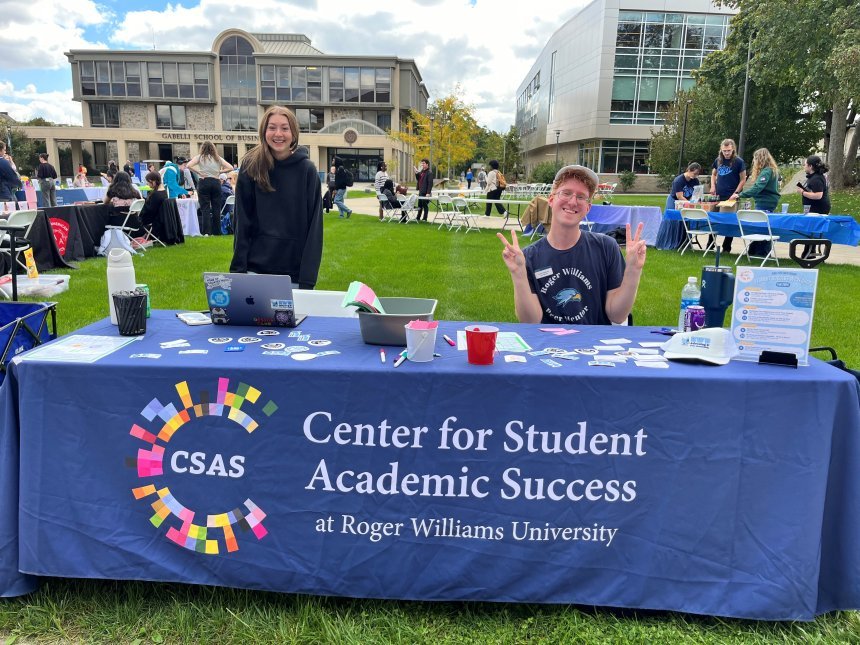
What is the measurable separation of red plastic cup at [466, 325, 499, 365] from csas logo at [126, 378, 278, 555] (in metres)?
0.68

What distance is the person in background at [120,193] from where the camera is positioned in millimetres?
9906

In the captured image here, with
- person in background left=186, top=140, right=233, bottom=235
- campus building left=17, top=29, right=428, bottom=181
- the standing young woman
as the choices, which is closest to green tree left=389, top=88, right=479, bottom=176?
campus building left=17, top=29, right=428, bottom=181

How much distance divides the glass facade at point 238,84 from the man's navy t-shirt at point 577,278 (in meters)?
51.5

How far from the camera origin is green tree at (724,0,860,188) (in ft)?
55.2

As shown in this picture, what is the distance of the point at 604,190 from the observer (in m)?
30.0

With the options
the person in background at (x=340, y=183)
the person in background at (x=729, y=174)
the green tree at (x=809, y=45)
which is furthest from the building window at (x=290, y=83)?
the person in background at (x=729, y=174)

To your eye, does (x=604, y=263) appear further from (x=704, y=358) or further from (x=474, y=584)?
(x=474, y=584)

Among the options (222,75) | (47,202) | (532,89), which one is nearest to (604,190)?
(47,202)

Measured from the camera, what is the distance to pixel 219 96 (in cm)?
5016

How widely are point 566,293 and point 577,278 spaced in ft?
0.29

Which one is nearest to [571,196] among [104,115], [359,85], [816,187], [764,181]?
[764,181]

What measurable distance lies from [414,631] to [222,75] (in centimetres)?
5547

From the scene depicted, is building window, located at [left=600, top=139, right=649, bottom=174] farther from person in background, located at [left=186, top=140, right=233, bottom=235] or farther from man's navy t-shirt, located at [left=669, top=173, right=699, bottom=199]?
person in background, located at [left=186, top=140, right=233, bottom=235]

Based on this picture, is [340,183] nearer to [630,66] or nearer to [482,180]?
[482,180]
